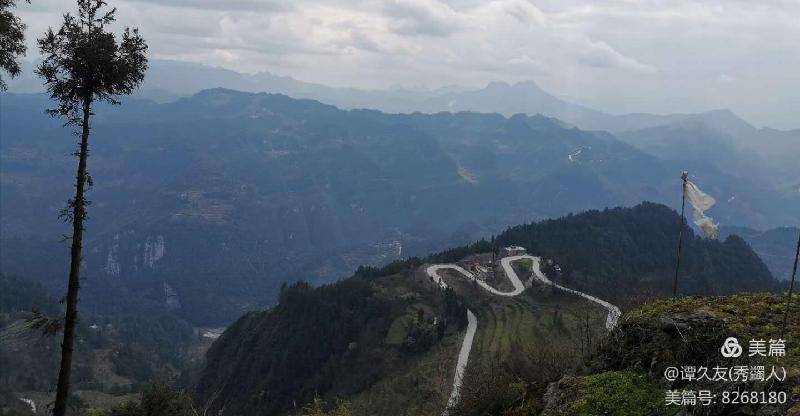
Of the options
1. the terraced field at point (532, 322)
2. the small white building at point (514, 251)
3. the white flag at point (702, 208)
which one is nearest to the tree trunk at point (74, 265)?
the white flag at point (702, 208)

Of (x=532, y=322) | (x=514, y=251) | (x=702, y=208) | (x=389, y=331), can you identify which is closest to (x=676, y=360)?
(x=702, y=208)

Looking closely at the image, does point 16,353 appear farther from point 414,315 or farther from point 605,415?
point 605,415

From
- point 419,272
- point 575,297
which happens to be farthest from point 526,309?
point 419,272

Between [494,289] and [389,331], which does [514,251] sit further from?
[389,331]

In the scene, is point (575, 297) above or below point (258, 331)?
above

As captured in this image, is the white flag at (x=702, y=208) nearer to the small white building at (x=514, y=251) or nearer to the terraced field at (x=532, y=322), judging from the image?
the terraced field at (x=532, y=322)

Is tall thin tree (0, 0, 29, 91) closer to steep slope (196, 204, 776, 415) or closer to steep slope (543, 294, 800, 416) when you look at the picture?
steep slope (543, 294, 800, 416)

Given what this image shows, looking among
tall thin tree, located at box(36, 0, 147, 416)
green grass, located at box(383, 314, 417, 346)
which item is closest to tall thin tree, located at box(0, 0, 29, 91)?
tall thin tree, located at box(36, 0, 147, 416)
